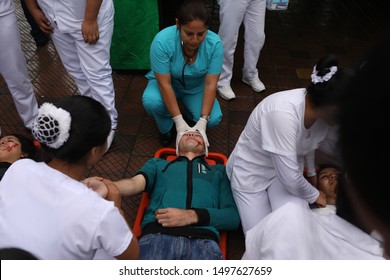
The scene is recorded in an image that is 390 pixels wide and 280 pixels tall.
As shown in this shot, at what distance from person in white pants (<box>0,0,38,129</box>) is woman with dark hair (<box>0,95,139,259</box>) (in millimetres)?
1453

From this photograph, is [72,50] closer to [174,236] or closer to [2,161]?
[2,161]

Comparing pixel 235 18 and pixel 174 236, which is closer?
pixel 174 236

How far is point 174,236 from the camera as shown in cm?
205

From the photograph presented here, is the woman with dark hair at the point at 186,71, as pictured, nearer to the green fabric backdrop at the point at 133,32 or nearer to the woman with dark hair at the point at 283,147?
the woman with dark hair at the point at 283,147

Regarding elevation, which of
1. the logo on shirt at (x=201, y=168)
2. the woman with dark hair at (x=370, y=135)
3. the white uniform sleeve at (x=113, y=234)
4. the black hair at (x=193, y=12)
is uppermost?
the woman with dark hair at (x=370, y=135)

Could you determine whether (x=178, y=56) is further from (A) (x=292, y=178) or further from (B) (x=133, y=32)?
(A) (x=292, y=178)

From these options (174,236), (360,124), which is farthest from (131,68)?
(360,124)

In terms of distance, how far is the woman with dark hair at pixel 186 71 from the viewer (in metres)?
2.54

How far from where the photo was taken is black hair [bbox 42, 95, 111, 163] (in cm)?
144

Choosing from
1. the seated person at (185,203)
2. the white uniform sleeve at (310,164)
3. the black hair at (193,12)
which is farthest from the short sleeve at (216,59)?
the white uniform sleeve at (310,164)

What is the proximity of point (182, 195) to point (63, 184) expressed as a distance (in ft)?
3.46

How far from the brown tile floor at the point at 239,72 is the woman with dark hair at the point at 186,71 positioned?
33cm

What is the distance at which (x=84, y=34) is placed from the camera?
8.26 ft
